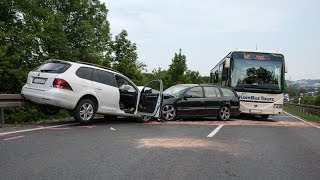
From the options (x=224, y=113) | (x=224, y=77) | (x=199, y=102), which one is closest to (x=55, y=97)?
Answer: (x=199, y=102)

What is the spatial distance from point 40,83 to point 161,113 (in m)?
4.89

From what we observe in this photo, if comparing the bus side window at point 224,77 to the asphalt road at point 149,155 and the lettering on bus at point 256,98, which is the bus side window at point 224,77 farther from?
the asphalt road at point 149,155

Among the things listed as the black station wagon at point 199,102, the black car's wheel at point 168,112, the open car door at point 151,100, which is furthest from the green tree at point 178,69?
the open car door at point 151,100

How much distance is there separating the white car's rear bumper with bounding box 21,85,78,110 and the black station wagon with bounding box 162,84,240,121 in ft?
15.9

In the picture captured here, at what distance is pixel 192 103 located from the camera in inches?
707

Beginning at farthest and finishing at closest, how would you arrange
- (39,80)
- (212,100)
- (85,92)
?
(212,100)
(85,92)
(39,80)

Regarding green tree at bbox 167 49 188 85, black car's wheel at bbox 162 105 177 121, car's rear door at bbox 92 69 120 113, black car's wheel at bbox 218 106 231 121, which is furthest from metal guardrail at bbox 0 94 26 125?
green tree at bbox 167 49 188 85

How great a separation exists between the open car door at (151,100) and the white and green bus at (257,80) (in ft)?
22.1

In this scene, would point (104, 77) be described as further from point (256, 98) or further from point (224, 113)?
point (256, 98)

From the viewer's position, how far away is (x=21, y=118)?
95.3 feet

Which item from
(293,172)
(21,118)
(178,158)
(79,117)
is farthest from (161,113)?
(21,118)

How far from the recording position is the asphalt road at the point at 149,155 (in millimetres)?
7176

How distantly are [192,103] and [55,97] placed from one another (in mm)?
6545

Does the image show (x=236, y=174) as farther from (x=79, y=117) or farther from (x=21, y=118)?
(x=21, y=118)
